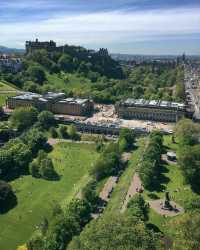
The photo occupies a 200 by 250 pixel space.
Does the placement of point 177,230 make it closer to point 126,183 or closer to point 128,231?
point 128,231

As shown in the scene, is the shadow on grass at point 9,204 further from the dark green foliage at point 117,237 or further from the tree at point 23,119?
the tree at point 23,119

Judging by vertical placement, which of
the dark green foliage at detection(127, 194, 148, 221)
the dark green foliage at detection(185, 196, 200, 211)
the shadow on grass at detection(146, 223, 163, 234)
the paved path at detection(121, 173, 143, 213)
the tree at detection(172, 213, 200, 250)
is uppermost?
the tree at detection(172, 213, 200, 250)

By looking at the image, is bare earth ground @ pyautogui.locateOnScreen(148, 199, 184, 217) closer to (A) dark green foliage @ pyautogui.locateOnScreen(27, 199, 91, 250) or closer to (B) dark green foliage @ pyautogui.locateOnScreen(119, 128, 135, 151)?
(A) dark green foliage @ pyautogui.locateOnScreen(27, 199, 91, 250)

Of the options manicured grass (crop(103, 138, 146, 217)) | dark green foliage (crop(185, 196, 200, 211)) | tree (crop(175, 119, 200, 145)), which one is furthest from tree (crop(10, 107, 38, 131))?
dark green foliage (crop(185, 196, 200, 211))

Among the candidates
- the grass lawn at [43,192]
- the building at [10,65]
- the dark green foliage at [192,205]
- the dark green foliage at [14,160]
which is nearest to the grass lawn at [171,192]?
the dark green foliage at [192,205]

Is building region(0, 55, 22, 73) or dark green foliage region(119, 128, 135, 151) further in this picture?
building region(0, 55, 22, 73)

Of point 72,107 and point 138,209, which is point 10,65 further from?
point 138,209
